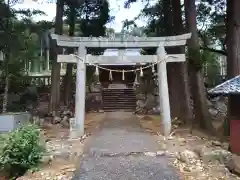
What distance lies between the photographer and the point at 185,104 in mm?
14406

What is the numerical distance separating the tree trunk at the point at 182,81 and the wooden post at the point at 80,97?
16.5 feet

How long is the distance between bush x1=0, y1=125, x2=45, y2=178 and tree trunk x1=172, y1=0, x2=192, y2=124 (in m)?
7.95

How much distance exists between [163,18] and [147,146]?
1119cm

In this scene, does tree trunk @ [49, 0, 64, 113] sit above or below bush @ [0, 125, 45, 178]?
above

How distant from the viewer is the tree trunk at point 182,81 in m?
14.2

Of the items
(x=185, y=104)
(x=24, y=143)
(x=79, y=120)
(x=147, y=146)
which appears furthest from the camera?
(x=185, y=104)

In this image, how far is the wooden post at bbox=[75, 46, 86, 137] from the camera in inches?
413

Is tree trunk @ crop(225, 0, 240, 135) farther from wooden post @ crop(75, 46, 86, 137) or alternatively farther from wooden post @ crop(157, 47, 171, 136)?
wooden post @ crop(75, 46, 86, 137)

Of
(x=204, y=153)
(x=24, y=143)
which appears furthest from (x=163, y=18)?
(x=24, y=143)

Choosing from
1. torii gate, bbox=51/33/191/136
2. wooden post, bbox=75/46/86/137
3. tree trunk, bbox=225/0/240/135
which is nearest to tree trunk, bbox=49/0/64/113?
torii gate, bbox=51/33/191/136

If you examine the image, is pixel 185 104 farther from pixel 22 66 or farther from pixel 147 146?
pixel 22 66

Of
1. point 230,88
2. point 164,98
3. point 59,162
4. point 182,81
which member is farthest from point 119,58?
point 182,81

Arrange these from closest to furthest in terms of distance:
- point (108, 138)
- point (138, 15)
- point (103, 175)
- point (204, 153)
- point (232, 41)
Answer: point (103, 175)
point (204, 153)
point (108, 138)
point (232, 41)
point (138, 15)

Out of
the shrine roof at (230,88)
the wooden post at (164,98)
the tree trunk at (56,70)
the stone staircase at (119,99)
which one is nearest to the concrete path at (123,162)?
the wooden post at (164,98)
